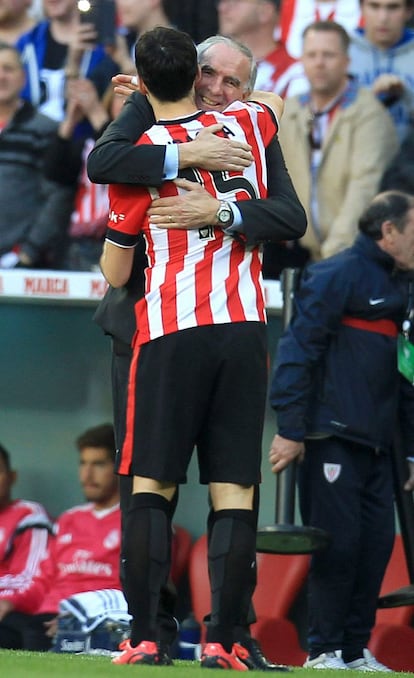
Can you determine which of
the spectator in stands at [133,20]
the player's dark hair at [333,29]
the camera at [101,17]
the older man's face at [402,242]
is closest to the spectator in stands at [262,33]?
the player's dark hair at [333,29]

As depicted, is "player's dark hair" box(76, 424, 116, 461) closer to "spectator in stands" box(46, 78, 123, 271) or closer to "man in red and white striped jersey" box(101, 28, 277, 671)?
"spectator in stands" box(46, 78, 123, 271)

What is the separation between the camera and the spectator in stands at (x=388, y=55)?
6820 millimetres

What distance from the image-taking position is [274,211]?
3.74 m

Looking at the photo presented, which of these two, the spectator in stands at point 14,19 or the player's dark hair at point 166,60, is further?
the spectator in stands at point 14,19

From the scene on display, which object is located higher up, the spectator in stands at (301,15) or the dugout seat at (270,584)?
the spectator in stands at (301,15)

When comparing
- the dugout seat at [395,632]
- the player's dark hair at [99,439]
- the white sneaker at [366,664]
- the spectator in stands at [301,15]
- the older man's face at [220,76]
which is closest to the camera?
the older man's face at [220,76]

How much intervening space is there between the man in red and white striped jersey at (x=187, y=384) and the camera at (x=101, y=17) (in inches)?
147

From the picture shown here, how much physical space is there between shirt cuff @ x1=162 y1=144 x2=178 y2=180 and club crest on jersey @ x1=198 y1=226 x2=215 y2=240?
16cm

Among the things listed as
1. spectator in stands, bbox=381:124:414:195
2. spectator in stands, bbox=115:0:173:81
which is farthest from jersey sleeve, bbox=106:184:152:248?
spectator in stands, bbox=115:0:173:81

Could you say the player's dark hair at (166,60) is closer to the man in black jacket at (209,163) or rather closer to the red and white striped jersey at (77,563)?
the man in black jacket at (209,163)

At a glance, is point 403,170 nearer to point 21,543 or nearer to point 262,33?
point 262,33

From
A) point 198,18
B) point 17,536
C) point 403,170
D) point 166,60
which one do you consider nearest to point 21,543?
point 17,536

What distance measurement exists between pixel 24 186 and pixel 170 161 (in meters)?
3.88

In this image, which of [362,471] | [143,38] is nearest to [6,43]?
[362,471]
